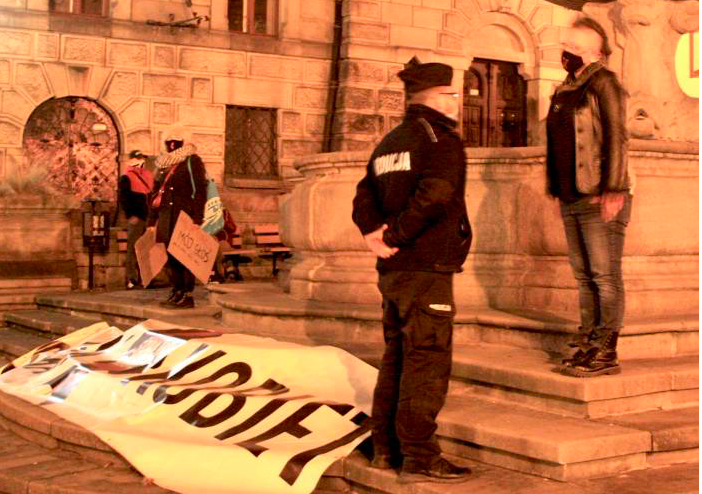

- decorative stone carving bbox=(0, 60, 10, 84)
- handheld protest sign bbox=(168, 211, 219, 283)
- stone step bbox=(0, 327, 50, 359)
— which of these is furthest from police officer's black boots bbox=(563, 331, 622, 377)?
decorative stone carving bbox=(0, 60, 10, 84)

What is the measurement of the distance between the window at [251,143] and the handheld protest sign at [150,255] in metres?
10.1

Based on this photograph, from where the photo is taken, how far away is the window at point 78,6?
2048cm

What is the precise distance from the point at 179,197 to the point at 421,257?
19.8ft

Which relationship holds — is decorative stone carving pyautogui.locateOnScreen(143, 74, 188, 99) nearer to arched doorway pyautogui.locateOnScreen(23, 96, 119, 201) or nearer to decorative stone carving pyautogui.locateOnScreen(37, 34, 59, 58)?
arched doorway pyautogui.locateOnScreen(23, 96, 119, 201)

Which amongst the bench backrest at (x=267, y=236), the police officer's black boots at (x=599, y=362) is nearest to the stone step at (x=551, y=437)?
the police officer's black boots at (x=599, y=362)

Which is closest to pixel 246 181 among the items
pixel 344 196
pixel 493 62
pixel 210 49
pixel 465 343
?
pixel 210 49

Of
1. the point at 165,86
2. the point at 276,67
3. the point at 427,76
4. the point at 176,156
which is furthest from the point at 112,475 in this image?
the point at 276,67

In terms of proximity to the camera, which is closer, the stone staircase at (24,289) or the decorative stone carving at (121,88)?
the stone staircase at (24,289)

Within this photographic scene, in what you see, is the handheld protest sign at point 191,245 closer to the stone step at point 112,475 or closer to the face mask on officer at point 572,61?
the stone step at point 112,475

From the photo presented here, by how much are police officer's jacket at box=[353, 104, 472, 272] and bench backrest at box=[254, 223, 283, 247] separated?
1472cm

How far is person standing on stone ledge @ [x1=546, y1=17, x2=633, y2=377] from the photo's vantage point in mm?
6590

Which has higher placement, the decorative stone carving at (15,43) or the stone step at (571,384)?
the decorative stone carving at (15,43)

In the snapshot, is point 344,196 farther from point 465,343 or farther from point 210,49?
point 210,49

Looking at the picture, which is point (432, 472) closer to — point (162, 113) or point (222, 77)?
point (162, 113)
